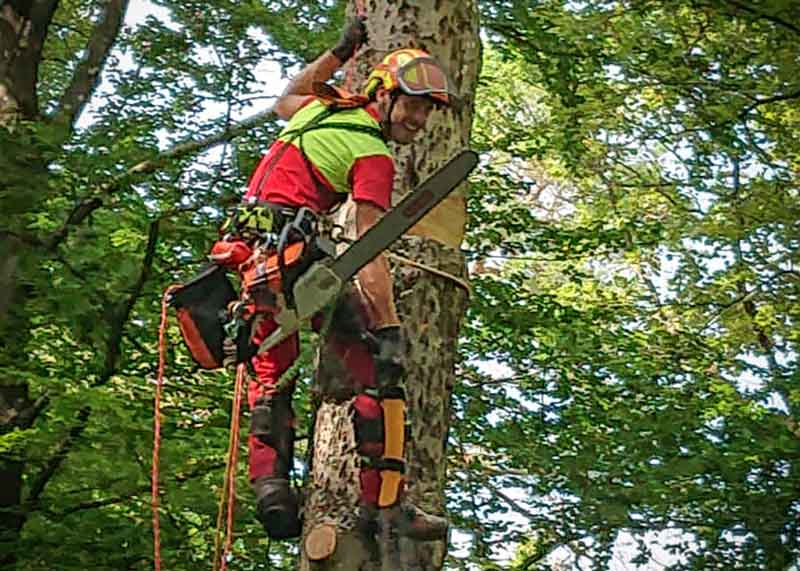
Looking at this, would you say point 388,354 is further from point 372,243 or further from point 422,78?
point 422,78

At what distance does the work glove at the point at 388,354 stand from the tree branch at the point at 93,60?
14.4ft

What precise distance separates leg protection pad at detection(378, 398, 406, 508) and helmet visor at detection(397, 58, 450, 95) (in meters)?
0.82

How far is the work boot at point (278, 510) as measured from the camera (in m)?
3.40

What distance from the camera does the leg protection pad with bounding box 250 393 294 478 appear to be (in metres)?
3.49

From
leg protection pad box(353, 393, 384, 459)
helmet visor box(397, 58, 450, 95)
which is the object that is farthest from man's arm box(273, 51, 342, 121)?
leg protection pad box(353, 393, 384, 459)

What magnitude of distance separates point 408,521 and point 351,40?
1.47 meters

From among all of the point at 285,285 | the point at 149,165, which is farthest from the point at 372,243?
the point at 149,165

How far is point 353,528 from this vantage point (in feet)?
10.7

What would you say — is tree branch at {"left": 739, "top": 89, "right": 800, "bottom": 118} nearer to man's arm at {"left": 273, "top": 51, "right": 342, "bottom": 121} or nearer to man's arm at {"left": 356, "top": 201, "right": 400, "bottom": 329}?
man's arm at {"left": 273, "top": 51, "right": 342, "bottom": 121}

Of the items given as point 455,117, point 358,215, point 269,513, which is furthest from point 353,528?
point 455,117

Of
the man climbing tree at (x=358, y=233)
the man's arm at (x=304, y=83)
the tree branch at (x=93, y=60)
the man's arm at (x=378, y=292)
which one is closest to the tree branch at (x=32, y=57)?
the tree branch at (x=93, y=60)

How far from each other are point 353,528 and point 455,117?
4.25 ft

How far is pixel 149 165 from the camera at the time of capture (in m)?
6.16

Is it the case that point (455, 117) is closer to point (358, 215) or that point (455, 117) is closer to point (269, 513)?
point (358, 215)
